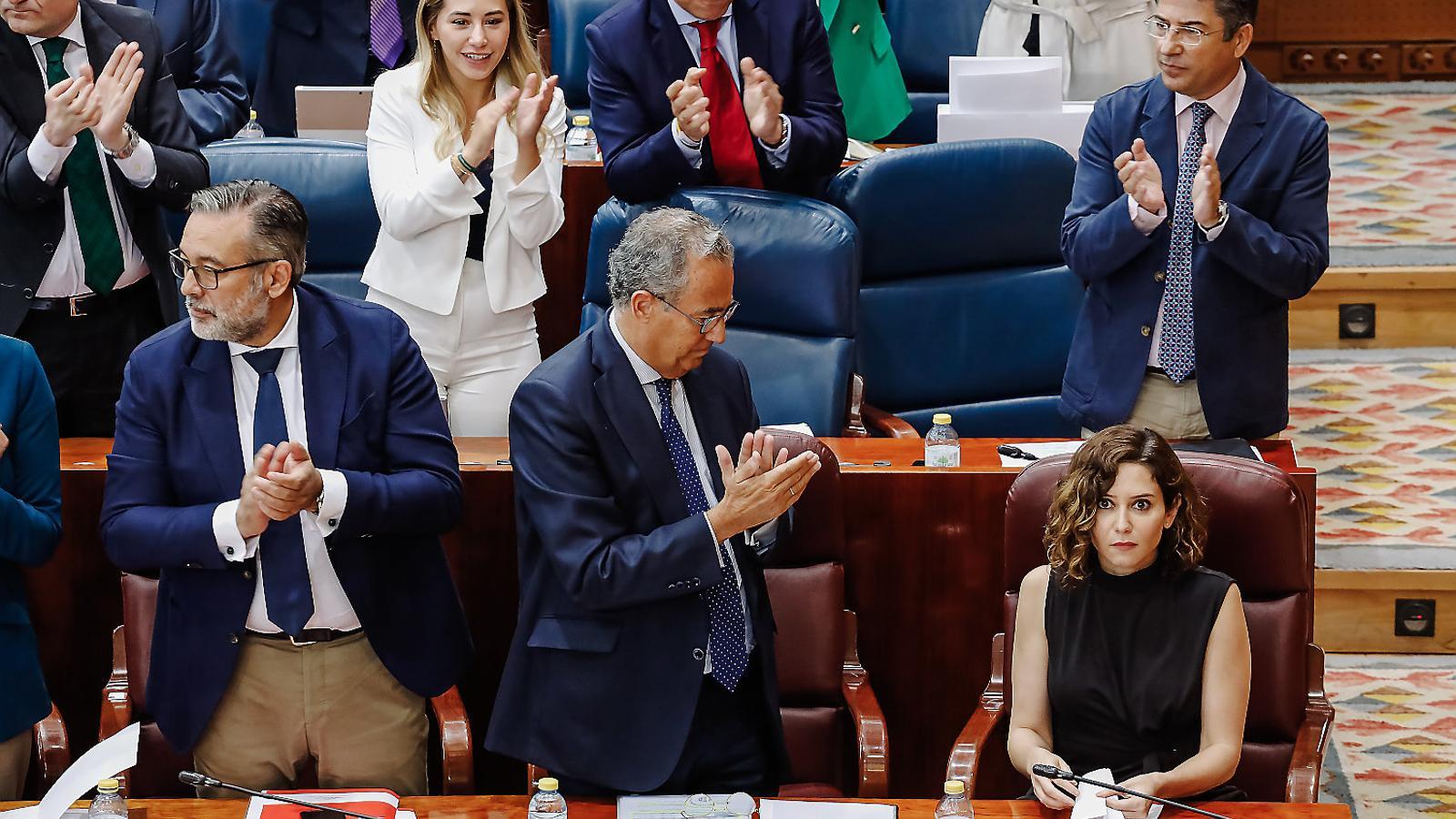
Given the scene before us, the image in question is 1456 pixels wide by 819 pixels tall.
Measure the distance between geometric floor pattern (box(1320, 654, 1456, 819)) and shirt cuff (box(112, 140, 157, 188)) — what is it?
7.98 feet

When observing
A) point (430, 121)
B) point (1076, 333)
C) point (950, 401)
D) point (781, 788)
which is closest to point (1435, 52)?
point (950, 401)

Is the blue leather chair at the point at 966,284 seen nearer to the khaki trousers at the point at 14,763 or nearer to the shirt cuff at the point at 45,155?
the shirt cuff at the point at 45,155

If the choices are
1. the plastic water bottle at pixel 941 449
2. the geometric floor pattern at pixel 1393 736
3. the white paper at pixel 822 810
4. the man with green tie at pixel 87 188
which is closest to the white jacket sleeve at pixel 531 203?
the man with green tie at pixel 87 188

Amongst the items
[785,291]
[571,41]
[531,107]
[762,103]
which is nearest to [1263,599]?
[785,291]

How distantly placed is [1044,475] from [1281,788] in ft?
1.82

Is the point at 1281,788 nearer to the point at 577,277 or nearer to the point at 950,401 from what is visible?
the point at 950,401

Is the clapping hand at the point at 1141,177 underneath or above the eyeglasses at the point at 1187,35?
underneath

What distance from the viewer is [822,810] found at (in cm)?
224

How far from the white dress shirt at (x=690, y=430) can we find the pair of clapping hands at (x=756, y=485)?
96 mm

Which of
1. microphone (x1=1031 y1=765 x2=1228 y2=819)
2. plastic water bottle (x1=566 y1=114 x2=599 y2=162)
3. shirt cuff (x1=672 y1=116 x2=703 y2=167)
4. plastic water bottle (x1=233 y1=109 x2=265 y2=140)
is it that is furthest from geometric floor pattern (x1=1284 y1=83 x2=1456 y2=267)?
microphone (x1=1031 y1=765 x2=1228 y2=819)

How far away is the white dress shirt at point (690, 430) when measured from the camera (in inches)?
93.6

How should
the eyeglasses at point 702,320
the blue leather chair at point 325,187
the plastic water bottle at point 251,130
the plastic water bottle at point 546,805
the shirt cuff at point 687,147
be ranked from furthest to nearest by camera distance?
the plastic water bottle at point 251,130
the blue leather chair at point 325,187
the shirt cuff at point 687,147
the eyeglasses at point 702,320
the plastic water bottle at point 546,805

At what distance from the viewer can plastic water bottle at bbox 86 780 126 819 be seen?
2.17m

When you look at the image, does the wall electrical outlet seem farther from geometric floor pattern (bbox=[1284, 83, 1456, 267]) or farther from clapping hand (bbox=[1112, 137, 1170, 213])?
clapping hand (bbox=[1112, 137, 1170, 213])
